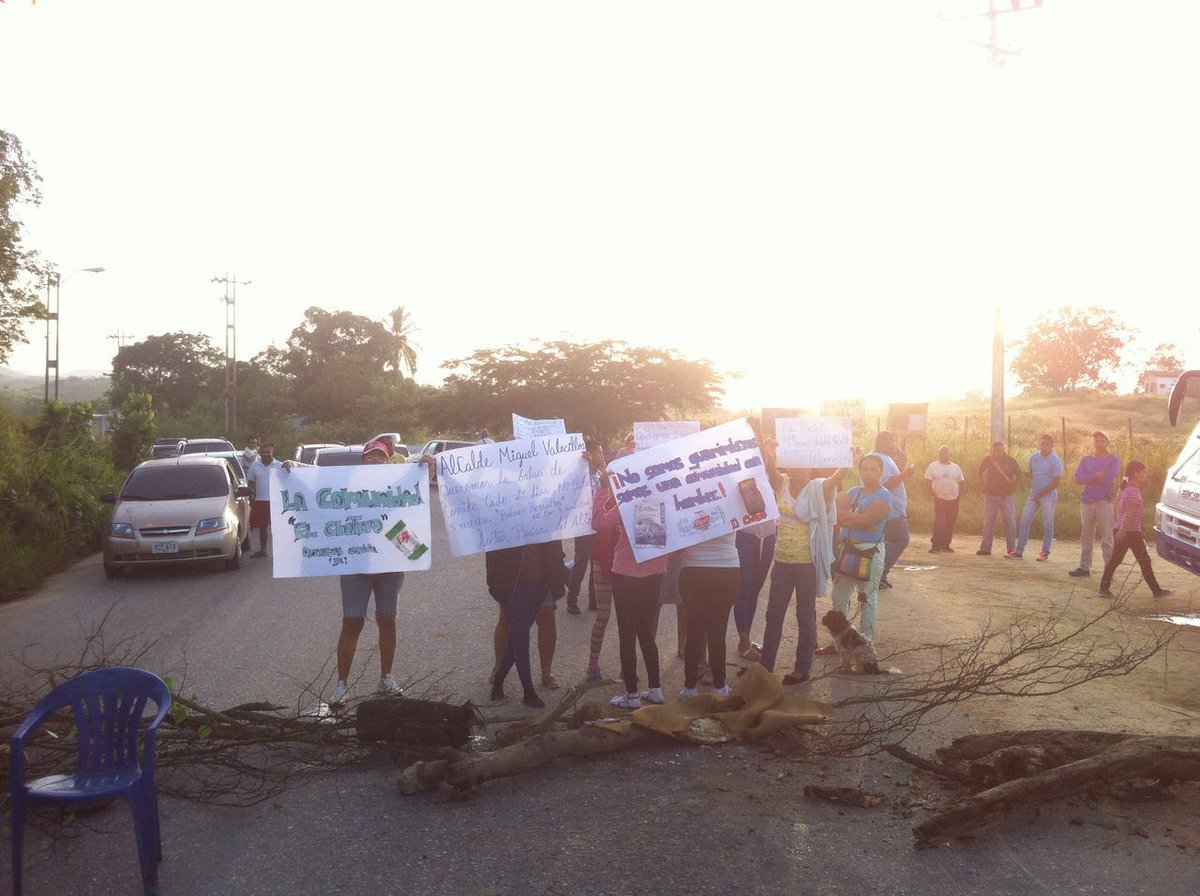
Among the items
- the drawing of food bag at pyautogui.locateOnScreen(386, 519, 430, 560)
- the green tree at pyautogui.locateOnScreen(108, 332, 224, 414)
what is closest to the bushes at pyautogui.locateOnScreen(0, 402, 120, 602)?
the drawing of food bag at pyautogui.locateOnScreen(386, 519, 430, 560)

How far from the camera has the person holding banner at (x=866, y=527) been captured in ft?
27.5

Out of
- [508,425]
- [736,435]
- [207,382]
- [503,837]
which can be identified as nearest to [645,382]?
[508,425]

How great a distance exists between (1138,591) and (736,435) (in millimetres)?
7957

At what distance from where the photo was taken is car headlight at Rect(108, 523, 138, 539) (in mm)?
14656

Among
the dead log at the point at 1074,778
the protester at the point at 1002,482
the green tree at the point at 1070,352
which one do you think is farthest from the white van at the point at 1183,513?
the green tree at the point at 1070,352

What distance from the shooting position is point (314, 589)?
13375 millimetres

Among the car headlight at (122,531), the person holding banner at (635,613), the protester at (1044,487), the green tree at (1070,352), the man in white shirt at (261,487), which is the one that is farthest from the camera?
the green tree at (1070,352)

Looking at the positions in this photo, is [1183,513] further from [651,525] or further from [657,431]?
[651,525]

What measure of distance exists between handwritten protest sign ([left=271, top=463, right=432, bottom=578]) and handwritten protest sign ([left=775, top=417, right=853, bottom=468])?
3090 mm

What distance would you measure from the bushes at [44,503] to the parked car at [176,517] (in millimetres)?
1467

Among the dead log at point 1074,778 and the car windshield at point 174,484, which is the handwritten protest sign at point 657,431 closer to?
the dead log at point 1074,778

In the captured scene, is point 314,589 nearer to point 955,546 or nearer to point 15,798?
point 15,798

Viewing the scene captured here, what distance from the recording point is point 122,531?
1468cm

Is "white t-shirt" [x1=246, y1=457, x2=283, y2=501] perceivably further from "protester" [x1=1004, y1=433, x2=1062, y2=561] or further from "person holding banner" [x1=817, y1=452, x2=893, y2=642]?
"protester" [x1=1004, y1=433, x2=1062, y2=561]
